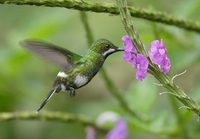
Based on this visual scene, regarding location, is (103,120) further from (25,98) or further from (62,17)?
(25,98)

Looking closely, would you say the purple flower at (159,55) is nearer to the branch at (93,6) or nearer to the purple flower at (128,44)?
the purple flower at (128,44)

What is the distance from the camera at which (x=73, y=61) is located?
86.7 inches

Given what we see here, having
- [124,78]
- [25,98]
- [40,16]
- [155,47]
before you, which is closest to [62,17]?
[40,16]

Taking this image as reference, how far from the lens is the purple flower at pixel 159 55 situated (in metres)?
1.89

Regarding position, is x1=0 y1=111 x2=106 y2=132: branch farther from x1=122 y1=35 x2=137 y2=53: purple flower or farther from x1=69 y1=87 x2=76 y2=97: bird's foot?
x1=122 y1=35 x2=137 y2=53: purple flower

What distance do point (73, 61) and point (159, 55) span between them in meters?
0.41

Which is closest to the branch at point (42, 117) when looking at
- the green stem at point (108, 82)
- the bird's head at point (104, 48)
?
the green stem at point (108, 82)

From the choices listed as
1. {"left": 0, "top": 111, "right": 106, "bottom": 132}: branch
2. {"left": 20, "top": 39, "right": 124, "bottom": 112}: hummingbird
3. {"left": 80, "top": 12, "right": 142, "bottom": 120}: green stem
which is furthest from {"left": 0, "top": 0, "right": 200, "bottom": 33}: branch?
{"left": 0, "top": 111, "right": 106, "bottom": 132}: branch

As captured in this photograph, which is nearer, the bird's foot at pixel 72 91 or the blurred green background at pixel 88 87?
the bird's foot at pixel 72 91

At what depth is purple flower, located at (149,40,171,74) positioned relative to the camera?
6.21ft

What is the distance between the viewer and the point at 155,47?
6.25ft

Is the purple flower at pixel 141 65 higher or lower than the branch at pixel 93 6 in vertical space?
lower

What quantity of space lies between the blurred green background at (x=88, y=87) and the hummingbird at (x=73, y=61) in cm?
83

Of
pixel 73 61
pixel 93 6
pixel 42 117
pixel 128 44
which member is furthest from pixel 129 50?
pixel 42 117
